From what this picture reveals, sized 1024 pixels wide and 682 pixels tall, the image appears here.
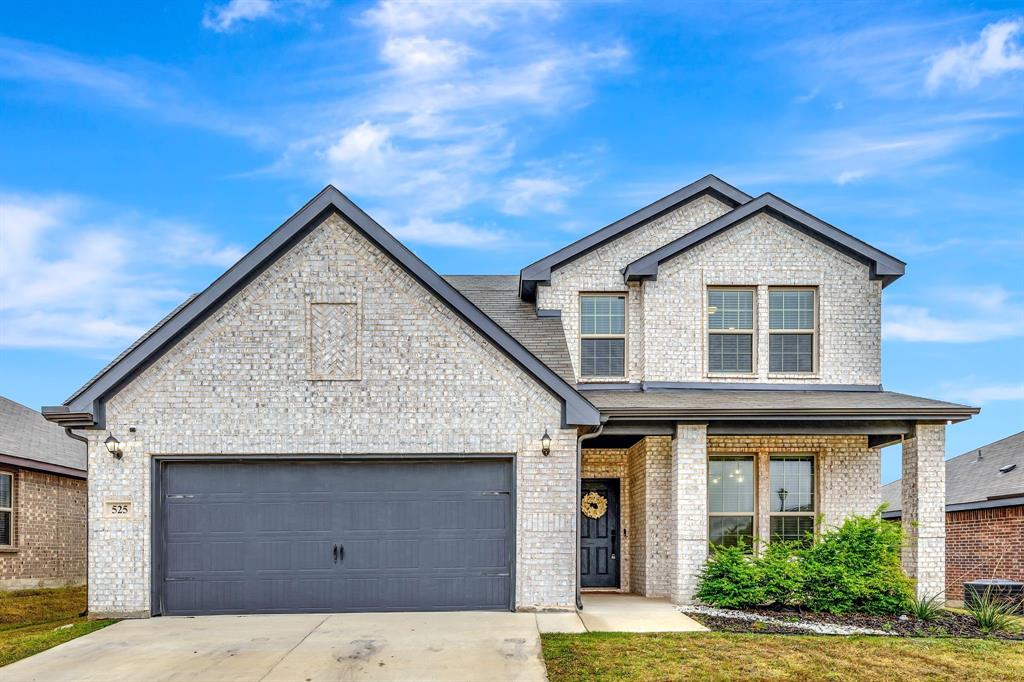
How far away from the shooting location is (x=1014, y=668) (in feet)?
→ 32.9

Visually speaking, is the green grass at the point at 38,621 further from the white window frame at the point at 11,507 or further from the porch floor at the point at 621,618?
the porch floor at the point at 621,618

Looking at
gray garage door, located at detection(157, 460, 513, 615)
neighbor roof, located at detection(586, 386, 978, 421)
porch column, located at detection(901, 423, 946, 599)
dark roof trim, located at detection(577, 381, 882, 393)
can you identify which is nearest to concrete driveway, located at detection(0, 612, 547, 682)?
gray garage door, located at detection(157, 460, 513, 615)

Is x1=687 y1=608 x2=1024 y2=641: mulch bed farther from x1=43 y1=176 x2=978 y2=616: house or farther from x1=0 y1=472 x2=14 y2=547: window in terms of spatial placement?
x1=0 y1=472 x2=14 y2=547: window

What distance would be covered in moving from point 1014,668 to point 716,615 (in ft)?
13.1

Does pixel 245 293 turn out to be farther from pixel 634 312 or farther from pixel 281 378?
pixel 634 312

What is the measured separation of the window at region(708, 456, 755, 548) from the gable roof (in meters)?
3.29

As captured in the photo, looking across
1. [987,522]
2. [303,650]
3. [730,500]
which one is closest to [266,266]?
[303,650]

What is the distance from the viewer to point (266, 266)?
42.5 ft

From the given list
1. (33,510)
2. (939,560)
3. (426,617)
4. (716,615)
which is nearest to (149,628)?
(426,617)

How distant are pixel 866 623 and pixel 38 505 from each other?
1741 cm

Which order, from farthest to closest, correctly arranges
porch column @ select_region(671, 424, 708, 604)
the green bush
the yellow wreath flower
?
the yellow wreath flower < porch column @ select_region(671, 424, 708, 604) < the green bush

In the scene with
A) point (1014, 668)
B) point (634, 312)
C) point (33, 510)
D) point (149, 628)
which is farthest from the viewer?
point (33, 510)

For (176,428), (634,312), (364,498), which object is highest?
(634,312)

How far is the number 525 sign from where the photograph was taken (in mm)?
12672
